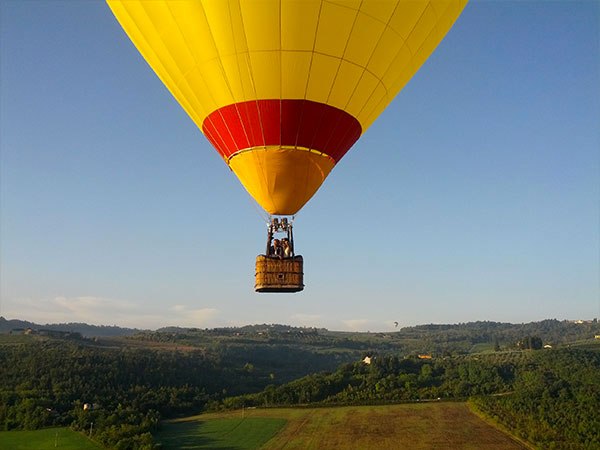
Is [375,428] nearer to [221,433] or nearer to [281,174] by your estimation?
[221,433]

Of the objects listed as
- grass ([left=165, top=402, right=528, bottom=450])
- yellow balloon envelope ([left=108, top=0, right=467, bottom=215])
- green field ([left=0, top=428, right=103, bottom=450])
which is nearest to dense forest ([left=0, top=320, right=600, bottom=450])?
green field ([left=0, top=428, right=103, bottom=450])

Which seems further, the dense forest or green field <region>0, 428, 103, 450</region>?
the dense forest

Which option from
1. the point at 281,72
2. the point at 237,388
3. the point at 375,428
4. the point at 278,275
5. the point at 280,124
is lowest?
the point at 375,428

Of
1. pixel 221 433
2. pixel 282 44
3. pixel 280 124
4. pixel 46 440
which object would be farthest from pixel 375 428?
pixel 282 44

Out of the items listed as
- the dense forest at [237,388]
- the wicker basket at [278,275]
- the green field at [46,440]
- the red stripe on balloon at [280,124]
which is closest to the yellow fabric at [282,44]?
the red stripe on balloon at [280,124]

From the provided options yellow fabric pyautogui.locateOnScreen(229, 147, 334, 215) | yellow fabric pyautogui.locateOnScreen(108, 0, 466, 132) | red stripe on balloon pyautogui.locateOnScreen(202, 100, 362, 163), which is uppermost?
yellow fabric pyautogui.locateOnScreen(108, 0, 466, 132)

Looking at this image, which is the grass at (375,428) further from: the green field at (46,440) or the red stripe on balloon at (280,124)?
the red stripe on balloon at (280,124)

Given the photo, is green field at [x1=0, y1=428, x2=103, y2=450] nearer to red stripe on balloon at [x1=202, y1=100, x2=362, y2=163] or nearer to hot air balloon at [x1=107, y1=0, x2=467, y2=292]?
hot air balloon at [x1=107, y1=0, x2=467, y2=292]
